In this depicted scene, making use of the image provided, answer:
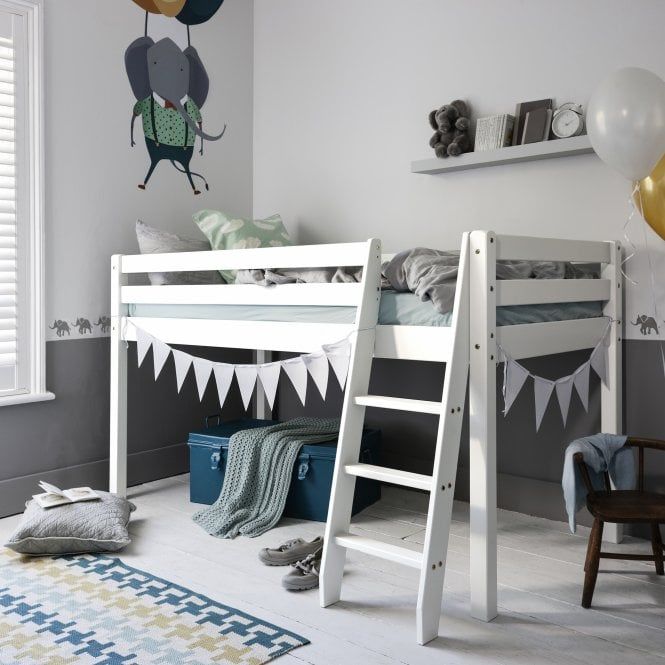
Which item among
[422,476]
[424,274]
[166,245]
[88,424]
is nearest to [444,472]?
[422,476]

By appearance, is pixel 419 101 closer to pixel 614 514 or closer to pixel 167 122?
pixel 167 122

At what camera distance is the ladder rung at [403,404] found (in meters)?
1.97

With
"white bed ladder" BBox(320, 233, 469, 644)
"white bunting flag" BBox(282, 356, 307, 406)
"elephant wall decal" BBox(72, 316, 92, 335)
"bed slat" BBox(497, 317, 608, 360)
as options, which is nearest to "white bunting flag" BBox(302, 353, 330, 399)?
"white bunting flag" BBox(282, 356, 307, 406)

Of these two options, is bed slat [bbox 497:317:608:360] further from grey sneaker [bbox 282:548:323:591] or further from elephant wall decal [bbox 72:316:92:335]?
A: elephant wall decal [bbox 72:316:92:335]

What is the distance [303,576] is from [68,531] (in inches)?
32.2

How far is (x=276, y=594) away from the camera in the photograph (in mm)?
2148

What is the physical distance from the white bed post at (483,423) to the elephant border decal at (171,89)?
6.21 ft

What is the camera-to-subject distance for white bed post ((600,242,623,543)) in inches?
102

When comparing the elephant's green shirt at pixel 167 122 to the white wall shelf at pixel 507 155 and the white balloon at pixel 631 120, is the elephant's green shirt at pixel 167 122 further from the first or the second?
the white balloon at pixel 631 120

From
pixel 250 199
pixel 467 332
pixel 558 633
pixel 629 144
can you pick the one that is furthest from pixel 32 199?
pixel 558 633

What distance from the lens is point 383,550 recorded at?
1.95 metres

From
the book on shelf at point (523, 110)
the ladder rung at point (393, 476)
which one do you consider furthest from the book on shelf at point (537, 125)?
the ladder rung at point (393, 476)

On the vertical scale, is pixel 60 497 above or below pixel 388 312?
below

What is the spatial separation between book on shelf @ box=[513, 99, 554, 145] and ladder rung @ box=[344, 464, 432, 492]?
144cm
